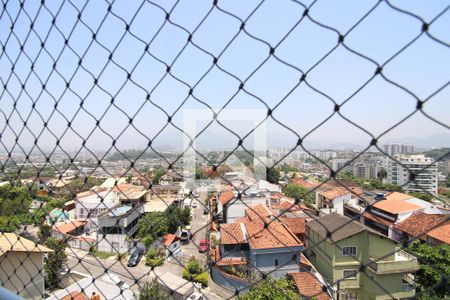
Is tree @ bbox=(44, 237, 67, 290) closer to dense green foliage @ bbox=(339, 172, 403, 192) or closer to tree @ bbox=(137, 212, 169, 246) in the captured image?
tree @ bbox=(137, 212, 169, 246)

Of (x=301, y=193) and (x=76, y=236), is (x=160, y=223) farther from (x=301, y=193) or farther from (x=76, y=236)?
(x=76, y=236)

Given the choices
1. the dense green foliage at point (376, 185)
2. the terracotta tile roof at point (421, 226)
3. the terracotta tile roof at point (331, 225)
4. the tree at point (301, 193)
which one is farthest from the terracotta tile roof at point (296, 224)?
the dense green foliage at point (376, 185)

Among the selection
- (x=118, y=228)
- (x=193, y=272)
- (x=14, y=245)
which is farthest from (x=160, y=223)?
(x=14, y=245)

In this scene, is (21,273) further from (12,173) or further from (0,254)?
(12,173)

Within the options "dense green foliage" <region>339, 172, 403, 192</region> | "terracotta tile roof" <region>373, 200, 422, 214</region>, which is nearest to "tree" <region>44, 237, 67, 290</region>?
"dense green foliage" <region>339, 172, 403, 192</region>

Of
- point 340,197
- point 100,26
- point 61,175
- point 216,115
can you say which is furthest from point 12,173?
point 340,197

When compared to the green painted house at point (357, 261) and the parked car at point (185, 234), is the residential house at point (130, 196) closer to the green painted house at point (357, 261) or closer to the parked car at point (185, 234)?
the parked car at point (185, 234)
